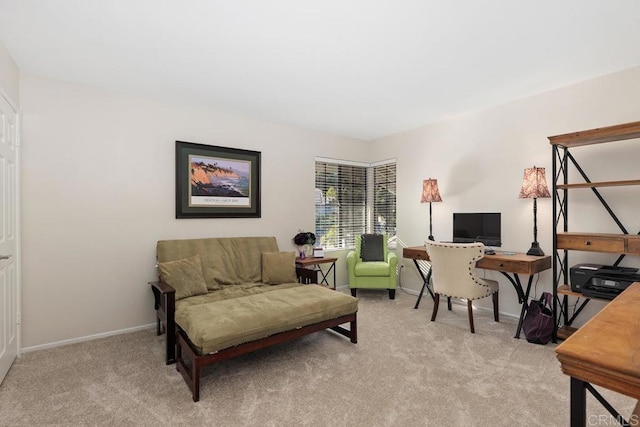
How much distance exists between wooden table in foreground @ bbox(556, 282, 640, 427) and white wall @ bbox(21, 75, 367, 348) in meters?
3.42

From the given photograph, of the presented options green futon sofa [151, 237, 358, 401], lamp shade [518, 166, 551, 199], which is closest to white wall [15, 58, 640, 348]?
lamp shade [518, 166, 551, 199]

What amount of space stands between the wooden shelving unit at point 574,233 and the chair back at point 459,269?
2.02 ft

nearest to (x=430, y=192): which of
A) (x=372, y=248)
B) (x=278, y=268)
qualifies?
(x=372, y=248)

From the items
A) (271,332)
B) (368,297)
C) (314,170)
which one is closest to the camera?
(271,332)

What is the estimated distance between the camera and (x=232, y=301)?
2.68 metres

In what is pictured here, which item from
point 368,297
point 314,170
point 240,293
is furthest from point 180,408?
point 314,170

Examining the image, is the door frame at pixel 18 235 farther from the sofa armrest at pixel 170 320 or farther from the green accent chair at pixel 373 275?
the green accent chair at pixel 373 275

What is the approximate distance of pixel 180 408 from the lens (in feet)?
6.39

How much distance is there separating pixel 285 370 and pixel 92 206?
7.54ft

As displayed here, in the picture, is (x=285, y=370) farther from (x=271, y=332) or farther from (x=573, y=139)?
(x=573, y=139)

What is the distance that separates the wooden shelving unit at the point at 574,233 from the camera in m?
2.51

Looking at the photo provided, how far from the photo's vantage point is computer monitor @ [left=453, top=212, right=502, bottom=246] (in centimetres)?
359

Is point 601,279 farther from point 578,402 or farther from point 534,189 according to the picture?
point 578,402

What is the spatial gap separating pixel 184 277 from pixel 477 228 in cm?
314
